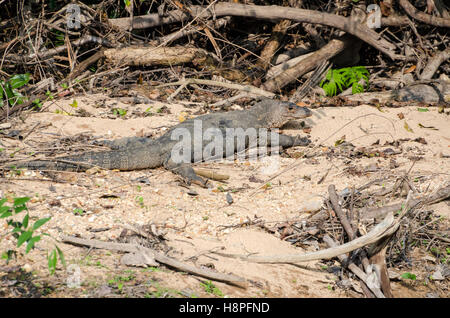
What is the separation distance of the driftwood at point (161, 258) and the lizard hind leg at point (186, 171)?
76.6 inches

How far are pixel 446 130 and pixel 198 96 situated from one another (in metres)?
4.39

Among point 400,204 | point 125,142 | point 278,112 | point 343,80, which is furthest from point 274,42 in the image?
point 400,204

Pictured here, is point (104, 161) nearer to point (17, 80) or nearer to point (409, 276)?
point (17, 80)

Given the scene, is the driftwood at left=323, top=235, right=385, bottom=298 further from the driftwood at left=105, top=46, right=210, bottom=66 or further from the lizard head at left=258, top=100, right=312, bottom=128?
the driftwood at left=105, top=46, right=210, bottom=66

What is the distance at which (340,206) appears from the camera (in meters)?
4.96

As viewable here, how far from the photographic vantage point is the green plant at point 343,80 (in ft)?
29.5

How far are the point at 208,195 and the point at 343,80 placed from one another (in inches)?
188

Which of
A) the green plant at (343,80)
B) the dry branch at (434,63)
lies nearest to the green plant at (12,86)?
the green plant at (343,80)

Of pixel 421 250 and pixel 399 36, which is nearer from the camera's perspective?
pixel 421 250

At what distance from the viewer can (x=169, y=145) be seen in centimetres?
646

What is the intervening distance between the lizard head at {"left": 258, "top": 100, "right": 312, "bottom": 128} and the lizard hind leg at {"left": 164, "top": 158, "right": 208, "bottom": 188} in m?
2.10

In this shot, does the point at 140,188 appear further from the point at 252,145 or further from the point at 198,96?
the point at 198,96

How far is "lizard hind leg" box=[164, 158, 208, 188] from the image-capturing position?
5918 millimetres

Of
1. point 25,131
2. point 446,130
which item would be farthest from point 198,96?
point 446,130
